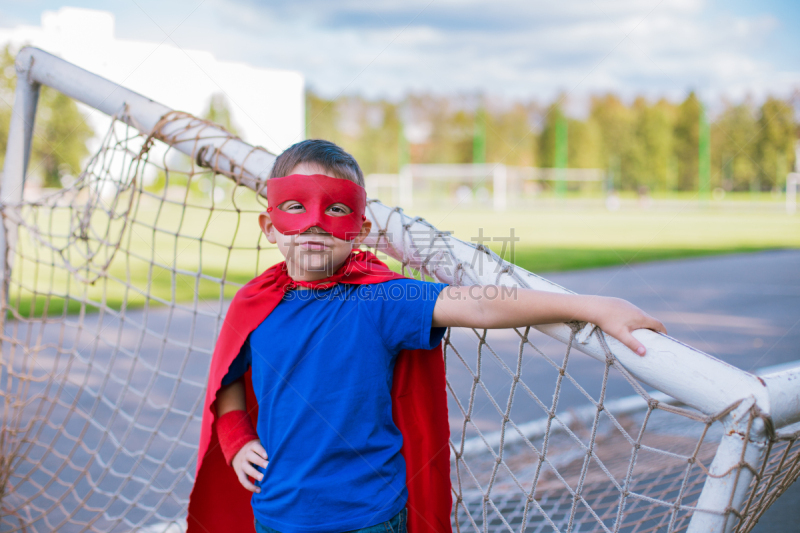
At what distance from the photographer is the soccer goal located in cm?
111

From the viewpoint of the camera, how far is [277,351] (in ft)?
5.31

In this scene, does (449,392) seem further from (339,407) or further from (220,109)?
(220,109)

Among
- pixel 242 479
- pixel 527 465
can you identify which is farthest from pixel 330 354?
pixel 527 465

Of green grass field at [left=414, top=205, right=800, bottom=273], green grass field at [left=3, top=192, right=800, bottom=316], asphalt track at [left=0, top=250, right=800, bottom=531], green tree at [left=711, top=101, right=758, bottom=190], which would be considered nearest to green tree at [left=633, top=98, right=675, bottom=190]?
green tree at [left=711, top=101, right=758, bottom=190]

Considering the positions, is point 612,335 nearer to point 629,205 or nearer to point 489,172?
point 489,172

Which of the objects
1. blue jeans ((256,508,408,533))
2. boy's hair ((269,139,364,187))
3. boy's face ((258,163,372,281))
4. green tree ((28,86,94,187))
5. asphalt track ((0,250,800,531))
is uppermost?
green tree ((28,86,94,187))

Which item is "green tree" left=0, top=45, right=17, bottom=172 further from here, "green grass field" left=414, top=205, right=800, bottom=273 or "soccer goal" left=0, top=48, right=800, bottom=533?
"soccer goal" left=0, top=48, right=800, bottom=533

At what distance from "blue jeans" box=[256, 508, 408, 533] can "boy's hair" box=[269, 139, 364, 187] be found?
927 millimetres

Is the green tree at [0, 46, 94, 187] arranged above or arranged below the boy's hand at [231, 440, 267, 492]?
above

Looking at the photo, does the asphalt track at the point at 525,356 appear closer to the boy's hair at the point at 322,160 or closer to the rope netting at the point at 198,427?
the rope netting at the point at 198,427

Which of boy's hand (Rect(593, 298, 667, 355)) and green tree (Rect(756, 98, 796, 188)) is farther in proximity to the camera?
green tree (Rect(756, 98, 796, 188))

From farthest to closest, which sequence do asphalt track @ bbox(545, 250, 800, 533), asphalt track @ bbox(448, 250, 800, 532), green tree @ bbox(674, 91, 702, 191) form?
green tree @ bbox(674, 91, 702, 191), asphalt track @ bbox(545, 250, 800, 533), asphalt track @ bbox(448, 250, 800, 532)

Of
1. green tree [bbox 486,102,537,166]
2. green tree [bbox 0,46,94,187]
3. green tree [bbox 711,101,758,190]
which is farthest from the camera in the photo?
green tree [bbox 486,102,537,166]

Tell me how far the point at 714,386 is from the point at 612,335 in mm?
214
